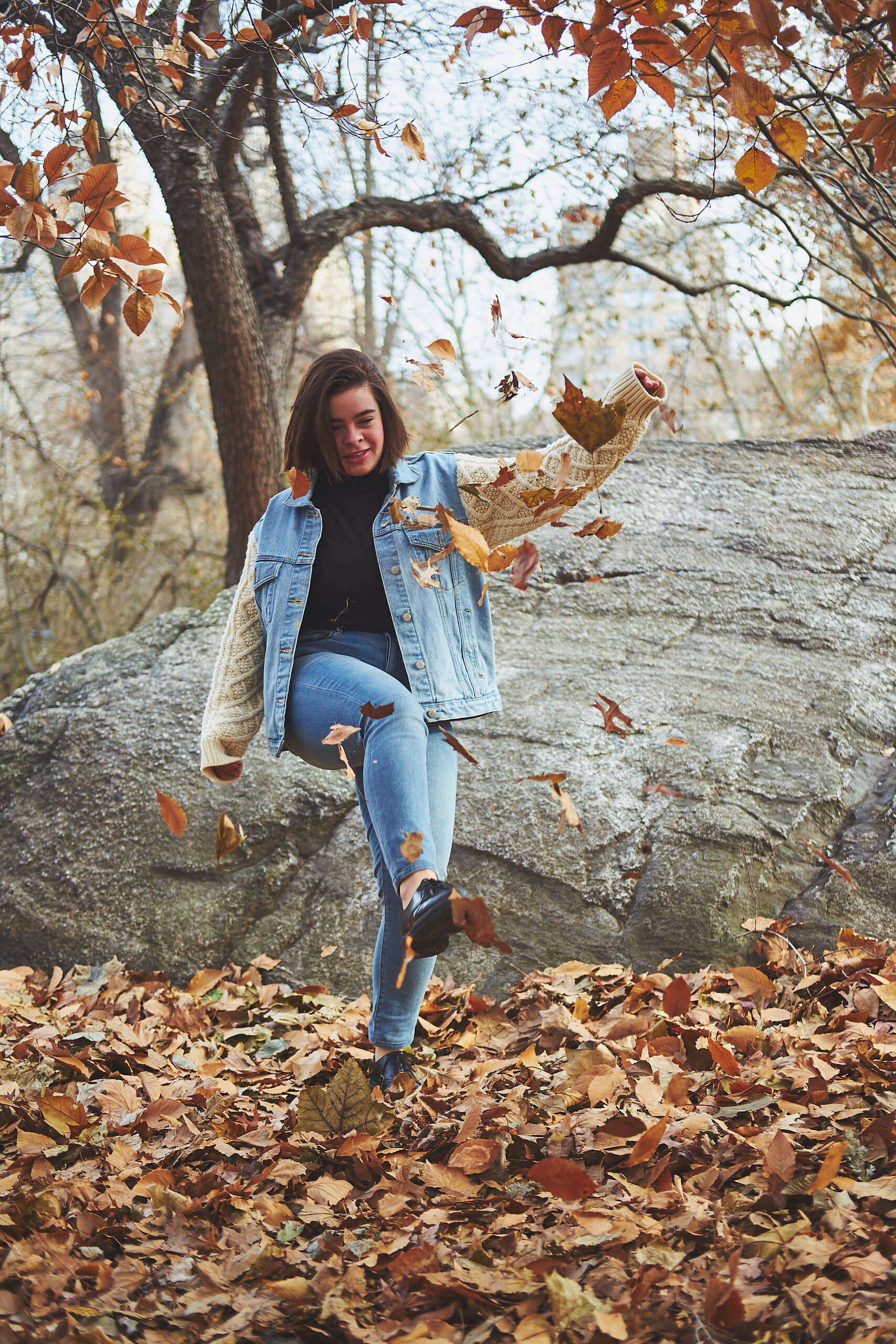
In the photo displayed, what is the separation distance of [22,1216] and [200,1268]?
17.5 inches

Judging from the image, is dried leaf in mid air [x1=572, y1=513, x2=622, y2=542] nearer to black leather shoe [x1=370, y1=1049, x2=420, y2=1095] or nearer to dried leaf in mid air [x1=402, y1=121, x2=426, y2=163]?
dried leaf in mid air [x1=402, y1=121, x2=426, y2=163]

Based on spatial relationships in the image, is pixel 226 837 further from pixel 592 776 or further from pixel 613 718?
pixel 592 776

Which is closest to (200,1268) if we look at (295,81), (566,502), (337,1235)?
(337,1235)

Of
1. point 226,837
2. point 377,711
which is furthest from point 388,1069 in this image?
point 377,711

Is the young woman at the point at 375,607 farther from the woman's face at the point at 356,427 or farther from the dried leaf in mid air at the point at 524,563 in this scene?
the dried leaf in mid air at the point at 524,563

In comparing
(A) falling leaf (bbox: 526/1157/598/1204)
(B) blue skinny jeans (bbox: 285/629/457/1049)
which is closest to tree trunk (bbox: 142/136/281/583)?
(B) blue skinny jeans (bbox: 285/629/457/1049)

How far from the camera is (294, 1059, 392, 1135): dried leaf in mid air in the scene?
2.44 metres

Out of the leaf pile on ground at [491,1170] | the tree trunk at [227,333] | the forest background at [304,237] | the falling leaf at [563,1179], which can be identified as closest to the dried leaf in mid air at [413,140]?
the forest background at [304,237]

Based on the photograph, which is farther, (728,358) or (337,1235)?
(728,358)

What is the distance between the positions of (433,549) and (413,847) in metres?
0.94

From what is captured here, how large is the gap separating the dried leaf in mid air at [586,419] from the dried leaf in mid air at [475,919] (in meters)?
0.95

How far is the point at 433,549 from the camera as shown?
2.81 m

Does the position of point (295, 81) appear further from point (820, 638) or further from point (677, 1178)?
point (677, 1178)

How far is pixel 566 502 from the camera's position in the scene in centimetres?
246
